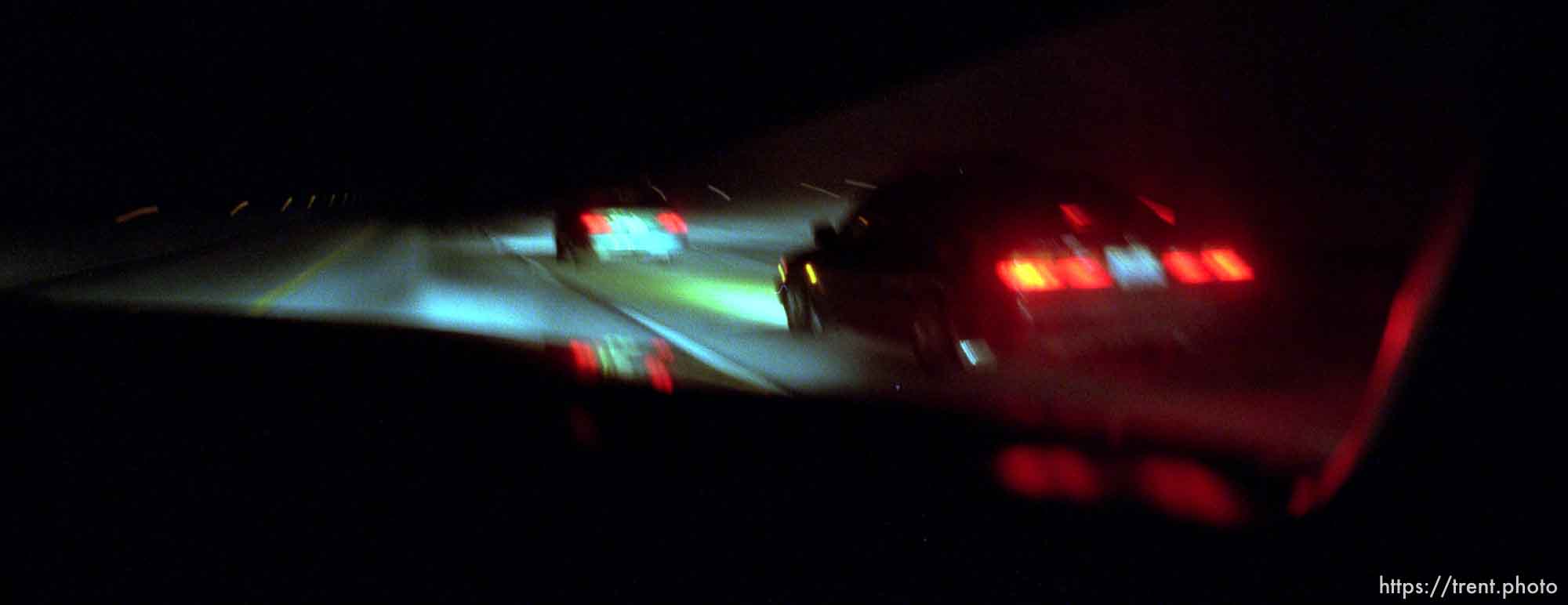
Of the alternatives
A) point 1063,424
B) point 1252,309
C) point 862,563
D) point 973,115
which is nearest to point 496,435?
point 862,563

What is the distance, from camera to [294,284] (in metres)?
17.8

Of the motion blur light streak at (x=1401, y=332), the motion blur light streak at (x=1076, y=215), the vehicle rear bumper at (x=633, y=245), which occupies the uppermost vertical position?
the vehicle rear bumper at (x=633, y=245)

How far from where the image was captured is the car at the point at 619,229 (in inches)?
835

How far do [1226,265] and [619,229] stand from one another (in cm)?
1463

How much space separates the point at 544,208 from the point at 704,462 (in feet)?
119

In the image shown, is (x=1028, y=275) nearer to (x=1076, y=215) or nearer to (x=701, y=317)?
(x=1076, y=215)

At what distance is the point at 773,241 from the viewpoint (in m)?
25.0

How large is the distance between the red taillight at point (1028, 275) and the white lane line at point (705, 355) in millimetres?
1490

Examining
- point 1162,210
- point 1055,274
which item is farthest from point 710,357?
point 1162,210

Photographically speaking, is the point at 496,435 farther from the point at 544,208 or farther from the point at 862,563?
the point at 544,208

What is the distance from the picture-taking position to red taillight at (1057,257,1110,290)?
7.61 metres

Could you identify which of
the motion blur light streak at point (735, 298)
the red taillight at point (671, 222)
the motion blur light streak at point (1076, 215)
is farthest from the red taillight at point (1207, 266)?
the red taillight at point (671, 222)

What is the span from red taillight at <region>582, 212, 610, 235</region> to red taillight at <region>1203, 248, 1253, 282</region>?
1456 cm

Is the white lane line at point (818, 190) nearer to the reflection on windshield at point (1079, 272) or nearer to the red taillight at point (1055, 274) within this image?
the reflection on windshield at point (1079, 272)
